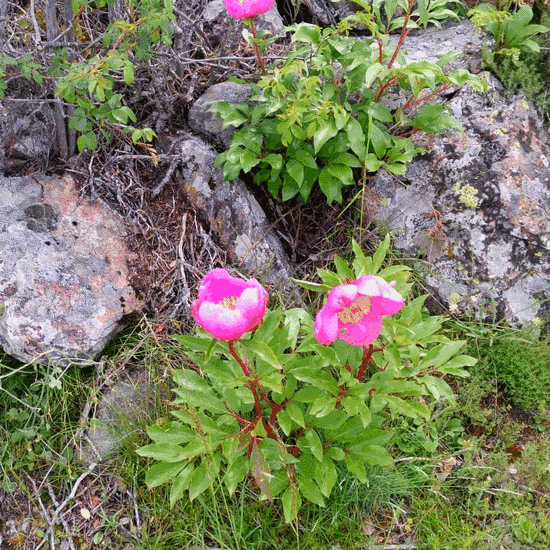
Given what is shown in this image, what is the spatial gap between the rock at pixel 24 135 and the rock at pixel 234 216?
0.70 meters

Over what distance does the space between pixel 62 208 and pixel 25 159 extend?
381 millimetres

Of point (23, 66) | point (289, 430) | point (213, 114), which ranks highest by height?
point (23, 66)

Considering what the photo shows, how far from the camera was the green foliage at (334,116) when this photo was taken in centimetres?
266

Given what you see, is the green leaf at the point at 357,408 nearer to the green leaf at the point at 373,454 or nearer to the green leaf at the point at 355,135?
the green leaf at the point at 373,454

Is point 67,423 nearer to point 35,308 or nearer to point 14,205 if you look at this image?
point 35,308

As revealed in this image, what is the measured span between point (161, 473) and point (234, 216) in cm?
136

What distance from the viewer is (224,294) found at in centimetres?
172

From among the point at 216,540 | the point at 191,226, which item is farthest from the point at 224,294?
the point at 191,226

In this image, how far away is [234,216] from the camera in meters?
3.00

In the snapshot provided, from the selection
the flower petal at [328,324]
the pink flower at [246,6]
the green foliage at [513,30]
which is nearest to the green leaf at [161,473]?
the flower petal at [328,324]

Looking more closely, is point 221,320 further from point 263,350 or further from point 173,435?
point 173,435

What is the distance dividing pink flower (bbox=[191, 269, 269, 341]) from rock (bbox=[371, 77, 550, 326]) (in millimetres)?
1541

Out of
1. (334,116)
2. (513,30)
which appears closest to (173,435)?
(334,116)

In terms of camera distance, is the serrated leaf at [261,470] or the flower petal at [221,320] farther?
the serrated leaf at [261,470]
